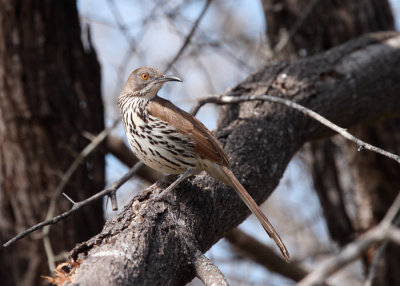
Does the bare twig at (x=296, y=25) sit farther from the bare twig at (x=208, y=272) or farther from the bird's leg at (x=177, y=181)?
the bare twig at (x=208, y=272)

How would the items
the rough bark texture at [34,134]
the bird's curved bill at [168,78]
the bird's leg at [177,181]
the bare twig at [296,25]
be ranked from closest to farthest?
1. the bird's leg at [177,181]
2. the bird's curved bill at [168,78]
3. the rough bark texture at [34,134]
4. the bare twig at [296,25]

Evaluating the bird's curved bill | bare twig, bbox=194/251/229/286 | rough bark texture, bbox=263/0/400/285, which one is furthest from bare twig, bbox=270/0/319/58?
bare twig, bbox=194/251/229/286

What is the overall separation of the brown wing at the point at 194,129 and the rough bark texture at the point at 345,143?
8.48 feet

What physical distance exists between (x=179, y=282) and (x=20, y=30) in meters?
3.27

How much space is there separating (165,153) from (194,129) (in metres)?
0.30

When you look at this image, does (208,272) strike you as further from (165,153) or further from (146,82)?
(146,82)

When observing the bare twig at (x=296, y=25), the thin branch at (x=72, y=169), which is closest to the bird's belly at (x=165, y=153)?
the thin branch at (x=72, y=169)

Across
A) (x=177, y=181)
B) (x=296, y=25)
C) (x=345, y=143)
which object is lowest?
(x=345, y=143)

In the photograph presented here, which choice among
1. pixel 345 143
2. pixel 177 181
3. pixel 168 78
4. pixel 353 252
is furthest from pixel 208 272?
pixel 345 143

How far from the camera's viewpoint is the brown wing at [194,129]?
12.2 ft

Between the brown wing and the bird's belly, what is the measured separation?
89 mm

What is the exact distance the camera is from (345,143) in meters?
6.56

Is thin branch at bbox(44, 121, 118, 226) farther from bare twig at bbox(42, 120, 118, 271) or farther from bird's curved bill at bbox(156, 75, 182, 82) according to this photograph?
bird's curved bill at bbox(156, 75, 182, 82)

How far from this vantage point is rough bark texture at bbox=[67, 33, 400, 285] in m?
2.74
